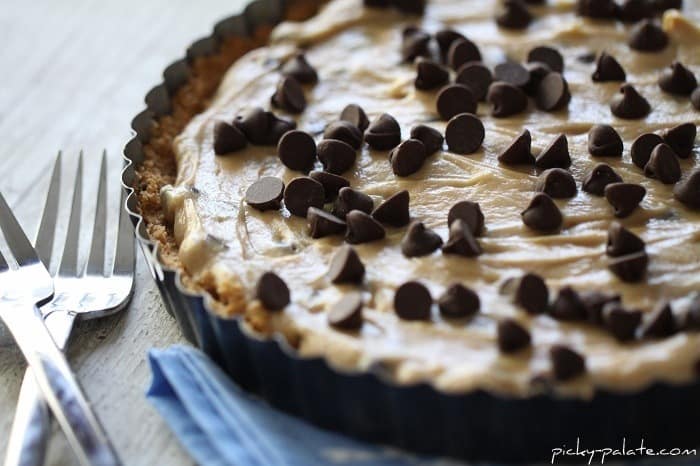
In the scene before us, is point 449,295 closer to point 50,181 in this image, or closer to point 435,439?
point 435,439

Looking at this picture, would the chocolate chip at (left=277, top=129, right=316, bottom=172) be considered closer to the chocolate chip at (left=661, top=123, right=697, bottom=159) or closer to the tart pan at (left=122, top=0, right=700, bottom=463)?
the tart pan at (left=122, top=0, right=700, bottom=463)

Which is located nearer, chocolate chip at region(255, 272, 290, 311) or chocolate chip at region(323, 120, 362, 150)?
chocolate chip at region(255, 272, 290, 311)

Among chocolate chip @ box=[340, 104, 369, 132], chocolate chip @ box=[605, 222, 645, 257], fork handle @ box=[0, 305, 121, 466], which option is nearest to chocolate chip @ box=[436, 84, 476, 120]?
chocolate chip @ box=[340, 104, 369, 132]

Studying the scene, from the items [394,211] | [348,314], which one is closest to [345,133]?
[394,211]

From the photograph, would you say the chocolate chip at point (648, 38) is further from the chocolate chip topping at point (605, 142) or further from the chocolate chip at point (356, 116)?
the chocolate chip at point (356, 116)

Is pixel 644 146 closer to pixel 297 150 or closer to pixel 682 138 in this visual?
pixel 682 138
